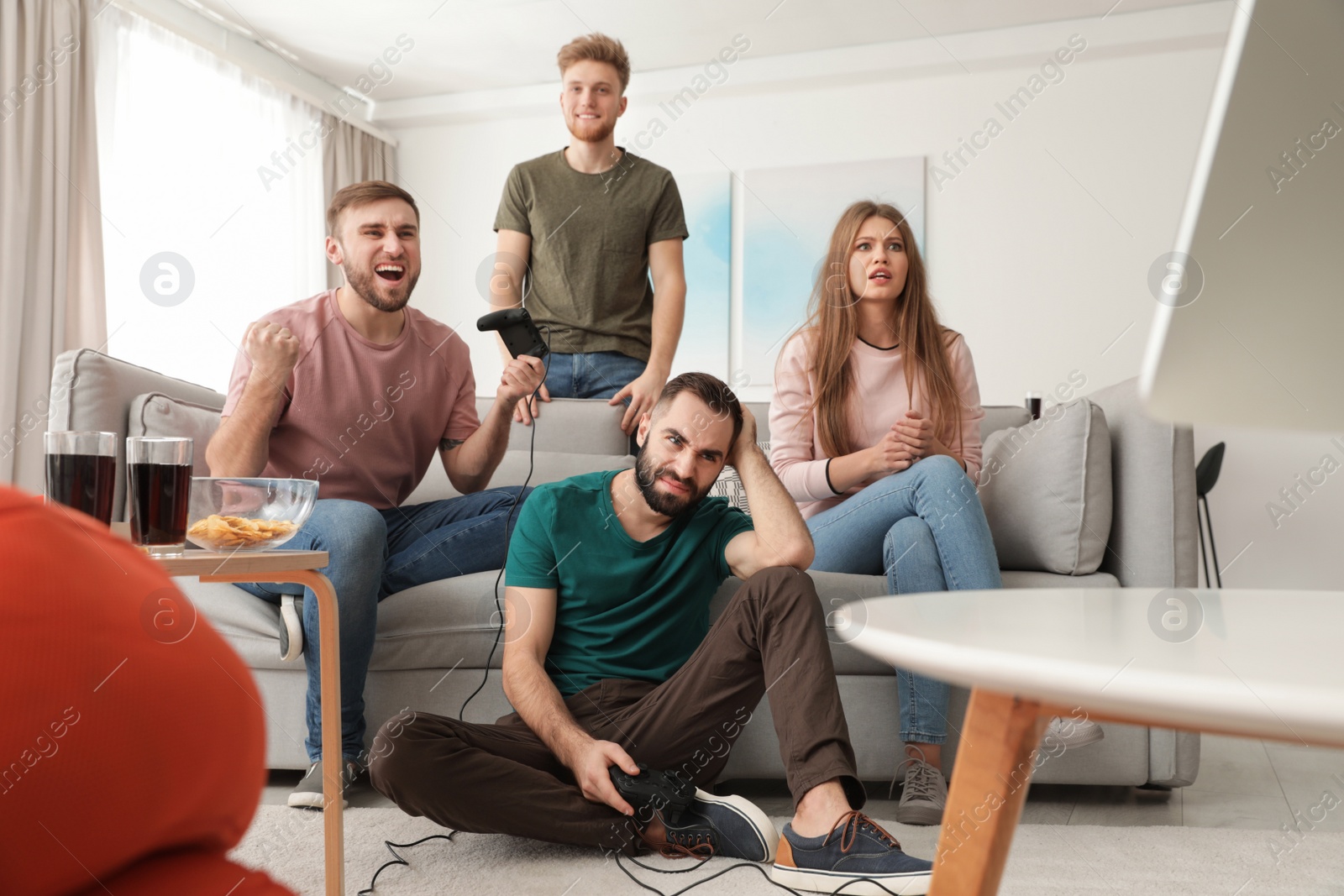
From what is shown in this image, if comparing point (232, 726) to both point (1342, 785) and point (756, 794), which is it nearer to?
point (756, 794)

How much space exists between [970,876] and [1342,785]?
1.83 metres

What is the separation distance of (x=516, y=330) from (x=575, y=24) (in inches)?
117

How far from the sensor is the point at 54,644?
0.94 feet

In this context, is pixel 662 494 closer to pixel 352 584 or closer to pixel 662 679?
pixel 662 679

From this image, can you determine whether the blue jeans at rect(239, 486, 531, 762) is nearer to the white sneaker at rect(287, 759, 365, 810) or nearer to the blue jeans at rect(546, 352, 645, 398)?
the white sneaker at rect(287, 759, 365, 810)

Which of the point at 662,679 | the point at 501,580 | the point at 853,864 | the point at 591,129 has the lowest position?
the point at 853,864

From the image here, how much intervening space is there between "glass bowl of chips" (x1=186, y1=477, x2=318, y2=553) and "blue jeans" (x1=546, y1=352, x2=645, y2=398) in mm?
1434

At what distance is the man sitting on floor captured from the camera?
4.41ft

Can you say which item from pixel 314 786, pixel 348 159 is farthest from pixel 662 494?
pixel 348 159

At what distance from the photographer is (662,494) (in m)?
1.60

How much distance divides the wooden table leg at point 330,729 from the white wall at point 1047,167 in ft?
12.4

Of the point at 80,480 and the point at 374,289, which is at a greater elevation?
the point at 374,289

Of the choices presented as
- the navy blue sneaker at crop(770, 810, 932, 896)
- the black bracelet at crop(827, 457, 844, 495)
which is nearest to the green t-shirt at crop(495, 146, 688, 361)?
the black bracelet at crop(827, 457, 844, 495)

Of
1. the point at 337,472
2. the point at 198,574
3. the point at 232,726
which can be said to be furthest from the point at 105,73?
the point at 232,726
